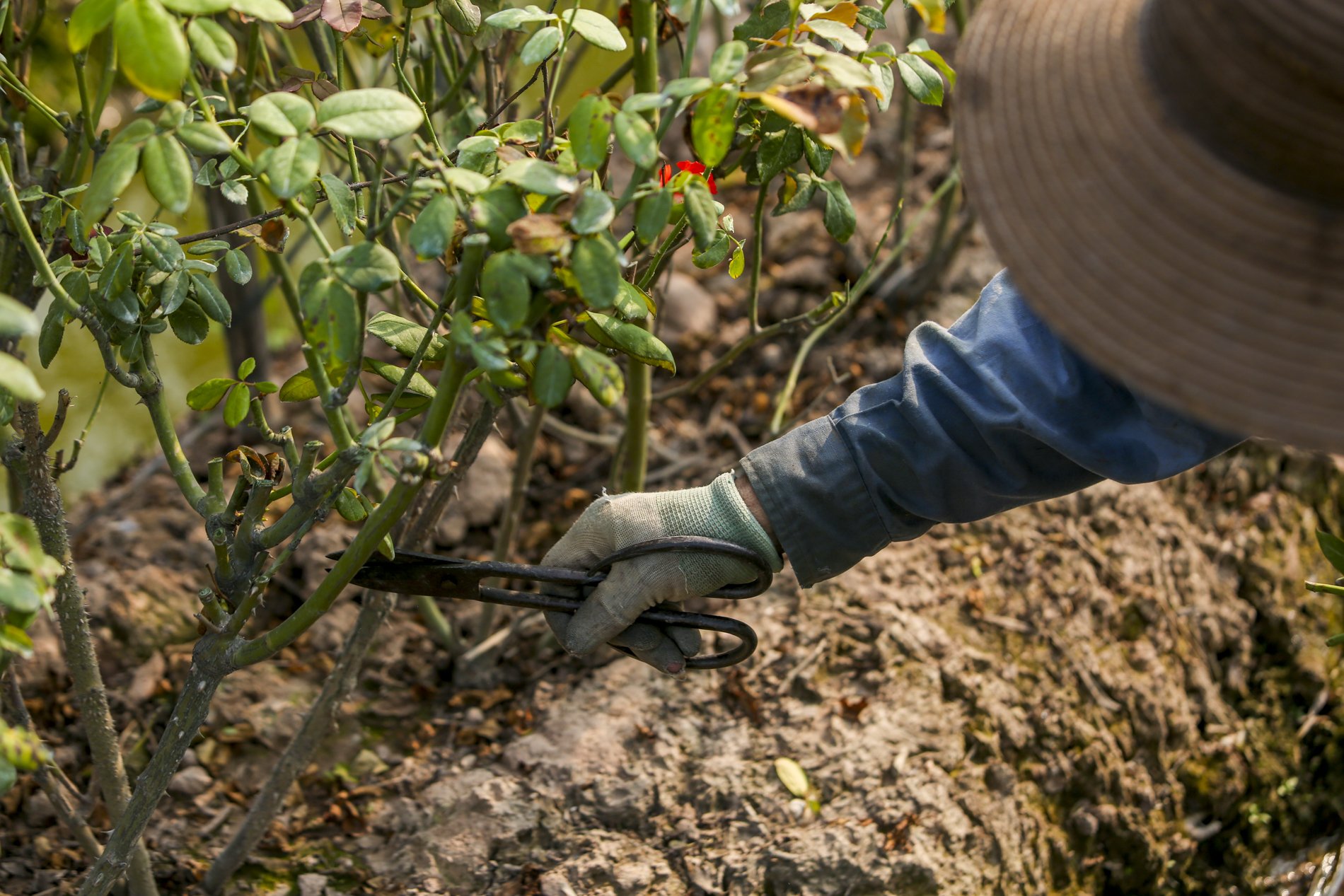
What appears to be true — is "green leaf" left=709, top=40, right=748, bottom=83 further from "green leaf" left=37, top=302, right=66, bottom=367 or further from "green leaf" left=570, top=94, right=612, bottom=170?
"green leaf" left=37, top=302, right=66, bottom=367

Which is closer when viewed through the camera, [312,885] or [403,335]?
[403,335]

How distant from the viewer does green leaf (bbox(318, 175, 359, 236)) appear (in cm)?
115

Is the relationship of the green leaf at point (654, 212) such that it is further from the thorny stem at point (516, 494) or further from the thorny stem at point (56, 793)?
the thorny stem at point (56, 793)

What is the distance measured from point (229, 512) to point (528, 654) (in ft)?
3.34

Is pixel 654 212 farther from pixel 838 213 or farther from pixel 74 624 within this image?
pixel 74 624

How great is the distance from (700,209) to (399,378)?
480mm

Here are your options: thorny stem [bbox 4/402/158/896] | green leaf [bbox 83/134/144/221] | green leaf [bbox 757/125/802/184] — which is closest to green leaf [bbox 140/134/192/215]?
green leaf [bbox 83/134/144/221]

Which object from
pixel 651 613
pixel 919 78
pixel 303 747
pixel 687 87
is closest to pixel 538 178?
pixel 687 87

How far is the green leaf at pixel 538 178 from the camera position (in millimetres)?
976

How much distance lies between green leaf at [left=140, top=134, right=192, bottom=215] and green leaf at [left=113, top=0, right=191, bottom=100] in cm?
10

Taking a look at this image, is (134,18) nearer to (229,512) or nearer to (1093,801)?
(229,512)

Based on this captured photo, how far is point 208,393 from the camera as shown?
1.26 meters

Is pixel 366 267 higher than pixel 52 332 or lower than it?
lower

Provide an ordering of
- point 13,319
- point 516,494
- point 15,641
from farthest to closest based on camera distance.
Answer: point 516,494 → point 15,641 → point 13,319
